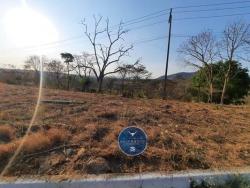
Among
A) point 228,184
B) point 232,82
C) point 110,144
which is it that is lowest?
point 228,184

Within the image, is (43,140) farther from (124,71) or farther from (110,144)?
(124,71)

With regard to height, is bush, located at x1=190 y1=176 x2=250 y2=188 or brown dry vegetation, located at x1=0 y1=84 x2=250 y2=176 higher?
brown dry vegetation, located at x1=0 y1=84 x2=250 y2=176

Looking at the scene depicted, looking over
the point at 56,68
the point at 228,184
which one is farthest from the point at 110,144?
the point at 56,68

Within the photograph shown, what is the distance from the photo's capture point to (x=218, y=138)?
15.0 ft

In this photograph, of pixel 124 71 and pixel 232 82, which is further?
pixel 124 71

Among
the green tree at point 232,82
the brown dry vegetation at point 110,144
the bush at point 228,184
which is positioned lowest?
the bush at point 228,184

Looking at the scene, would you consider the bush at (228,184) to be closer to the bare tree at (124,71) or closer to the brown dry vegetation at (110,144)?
the brown dry vegetation at (110,144)

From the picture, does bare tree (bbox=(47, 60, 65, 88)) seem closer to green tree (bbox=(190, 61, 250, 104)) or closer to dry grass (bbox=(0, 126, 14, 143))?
green tree (bbox=(190, 61, 250, 104))

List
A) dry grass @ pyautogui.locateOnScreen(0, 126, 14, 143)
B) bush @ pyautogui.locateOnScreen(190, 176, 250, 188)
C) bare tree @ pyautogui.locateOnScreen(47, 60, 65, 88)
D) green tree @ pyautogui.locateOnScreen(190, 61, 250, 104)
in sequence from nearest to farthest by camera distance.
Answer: bush @ pyautogui.locateOnScreen(190, 176, 250, 188), dry grass @ pyautogui.locateOnScreen(0, 126, 14, 143), green tree @ pyautogui.locateOnScreen(190, 61, 250, 104), bare tree @ pyautogui.locateOnScreen(47, 60, 65, 88)

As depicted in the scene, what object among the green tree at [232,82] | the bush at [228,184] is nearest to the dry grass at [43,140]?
the bush at [228,184]

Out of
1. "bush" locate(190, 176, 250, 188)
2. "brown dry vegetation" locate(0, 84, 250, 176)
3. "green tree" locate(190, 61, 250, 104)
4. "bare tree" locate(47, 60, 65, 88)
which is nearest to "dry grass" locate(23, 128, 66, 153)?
"brown dry vegetation" locate(0, 84, 250, 176)

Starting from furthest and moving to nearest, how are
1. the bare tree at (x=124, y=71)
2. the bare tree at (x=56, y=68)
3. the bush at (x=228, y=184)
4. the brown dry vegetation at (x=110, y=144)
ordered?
1. the bare tree at (x=56, y=68)
2. the bare tree at (x=124, y=71)
3. the brown dry vegetation at (x=110, y=144)
4. the bush at (x=228, y=184)

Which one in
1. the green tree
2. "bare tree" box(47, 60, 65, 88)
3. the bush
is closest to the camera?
the bush

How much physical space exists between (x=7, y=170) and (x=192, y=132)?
118 inches
